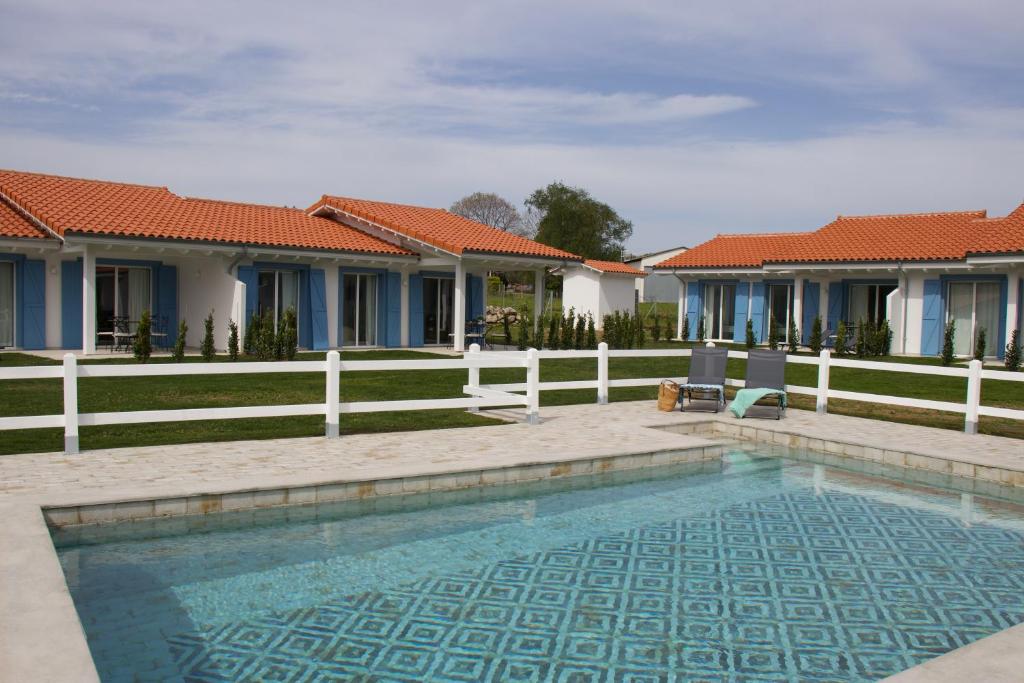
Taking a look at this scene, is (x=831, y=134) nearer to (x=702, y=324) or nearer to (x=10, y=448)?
(x=702, y=324)

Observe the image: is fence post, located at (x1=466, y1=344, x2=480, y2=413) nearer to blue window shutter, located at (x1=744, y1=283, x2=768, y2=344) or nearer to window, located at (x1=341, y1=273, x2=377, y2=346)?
window, located at (x1=341, y1=273, x2=377, y2=346)

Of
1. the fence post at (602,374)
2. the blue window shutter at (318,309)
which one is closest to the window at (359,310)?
the blue window shutter at (318,309)

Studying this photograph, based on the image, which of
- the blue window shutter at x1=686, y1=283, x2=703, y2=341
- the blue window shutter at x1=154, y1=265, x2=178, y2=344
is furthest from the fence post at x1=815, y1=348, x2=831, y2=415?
the blue window shutter at x1=686, y1=283, x2=703, y2=341

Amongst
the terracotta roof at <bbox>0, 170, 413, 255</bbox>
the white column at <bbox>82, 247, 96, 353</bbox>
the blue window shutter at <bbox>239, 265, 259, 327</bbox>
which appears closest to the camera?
the white column at <bbox>82, 247, 96, 353</bbox>

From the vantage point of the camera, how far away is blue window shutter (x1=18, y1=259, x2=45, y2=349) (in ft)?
61.2

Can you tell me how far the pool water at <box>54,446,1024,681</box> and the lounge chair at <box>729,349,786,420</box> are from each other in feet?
11.1

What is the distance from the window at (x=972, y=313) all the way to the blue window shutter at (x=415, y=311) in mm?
14483

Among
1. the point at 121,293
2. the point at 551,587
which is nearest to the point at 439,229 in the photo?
the point at 121,293

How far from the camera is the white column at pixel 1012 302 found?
20531 mm

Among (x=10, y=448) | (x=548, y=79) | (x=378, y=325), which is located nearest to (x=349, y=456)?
(x=10, y=448)

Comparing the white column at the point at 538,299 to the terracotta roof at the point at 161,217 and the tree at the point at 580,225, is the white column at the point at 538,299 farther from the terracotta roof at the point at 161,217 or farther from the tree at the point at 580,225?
the tree at the point at 580,225

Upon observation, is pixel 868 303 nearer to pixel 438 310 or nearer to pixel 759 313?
pixel 759 313

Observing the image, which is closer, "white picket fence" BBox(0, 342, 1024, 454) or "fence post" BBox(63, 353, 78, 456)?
"fence post" BBox(63, 353, 78, 456)

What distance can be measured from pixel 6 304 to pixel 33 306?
2.08 feet
